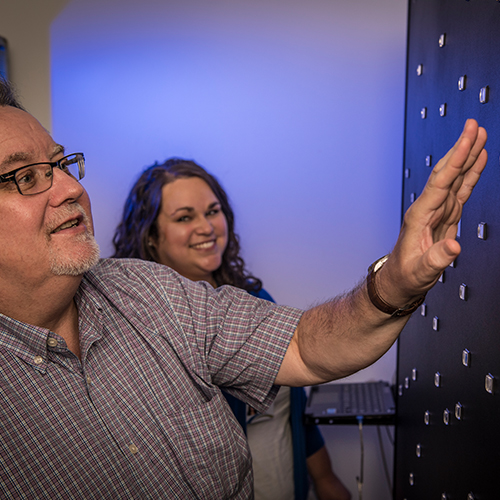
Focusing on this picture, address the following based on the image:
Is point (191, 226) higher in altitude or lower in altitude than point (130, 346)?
higher

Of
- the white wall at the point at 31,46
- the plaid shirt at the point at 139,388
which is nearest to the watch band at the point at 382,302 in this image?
the plaid shirt at the point at 139,388

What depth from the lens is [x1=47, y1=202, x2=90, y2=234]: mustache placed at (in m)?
0.97

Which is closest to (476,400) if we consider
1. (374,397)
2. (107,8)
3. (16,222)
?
(16,222)

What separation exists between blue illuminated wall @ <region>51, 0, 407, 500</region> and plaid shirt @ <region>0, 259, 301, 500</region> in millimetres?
769

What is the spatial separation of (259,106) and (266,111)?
0.03m

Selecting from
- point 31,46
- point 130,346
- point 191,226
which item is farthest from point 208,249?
point 31,46

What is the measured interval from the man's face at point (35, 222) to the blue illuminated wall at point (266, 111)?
0.88 meters

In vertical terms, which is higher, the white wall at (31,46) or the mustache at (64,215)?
the white wall at (31,46)

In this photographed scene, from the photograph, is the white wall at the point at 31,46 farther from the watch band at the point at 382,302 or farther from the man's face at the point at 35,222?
the watch band at the point at 382,302

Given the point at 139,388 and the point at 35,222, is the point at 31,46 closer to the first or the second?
the point at 35,222

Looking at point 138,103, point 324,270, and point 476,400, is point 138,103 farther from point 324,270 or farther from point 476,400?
point 476,400

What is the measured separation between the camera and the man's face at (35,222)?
0.94 meters

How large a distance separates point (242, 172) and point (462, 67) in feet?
3.40

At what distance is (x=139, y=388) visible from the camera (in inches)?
39.4
